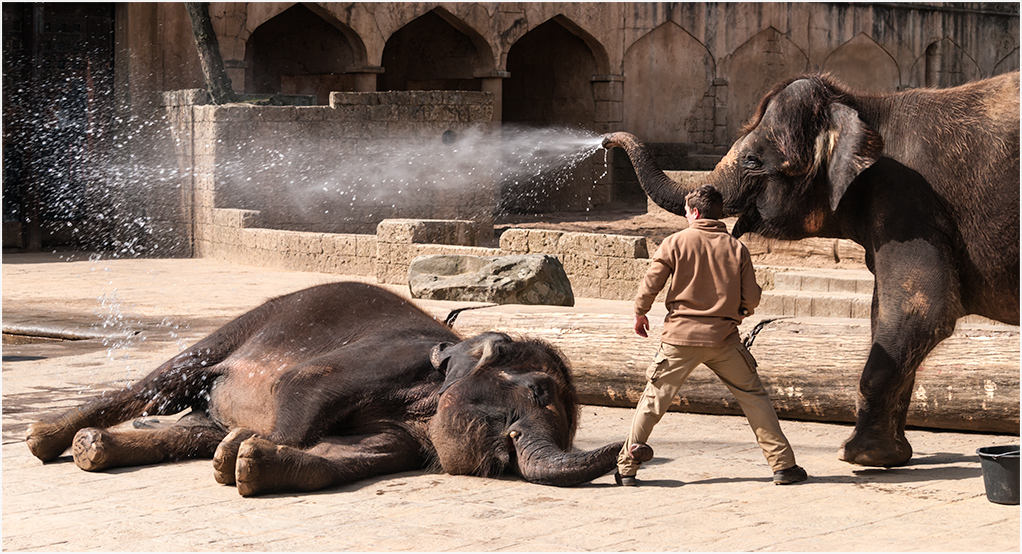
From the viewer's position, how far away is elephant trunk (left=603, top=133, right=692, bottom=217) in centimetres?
618

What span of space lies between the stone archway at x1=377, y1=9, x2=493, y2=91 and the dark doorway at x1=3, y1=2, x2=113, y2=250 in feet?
27.1

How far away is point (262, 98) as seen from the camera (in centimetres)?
2064

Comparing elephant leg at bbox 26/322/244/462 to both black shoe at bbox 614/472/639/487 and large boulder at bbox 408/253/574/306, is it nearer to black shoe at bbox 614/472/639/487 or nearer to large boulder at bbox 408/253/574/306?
black shoe at bbox 614/472/639/487

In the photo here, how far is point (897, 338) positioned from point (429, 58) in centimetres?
2435

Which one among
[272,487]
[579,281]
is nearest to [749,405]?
[272,487]

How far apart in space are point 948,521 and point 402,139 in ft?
59.1

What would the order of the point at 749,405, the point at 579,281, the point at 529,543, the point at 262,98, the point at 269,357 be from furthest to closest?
1. the point at 262,98
2. the point at 579,281
3. the point at 269,357
4. the point at 749,405
5. the point at 529,543

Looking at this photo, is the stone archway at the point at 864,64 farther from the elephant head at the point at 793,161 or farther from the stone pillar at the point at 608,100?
the elephant head at the point at 793,161

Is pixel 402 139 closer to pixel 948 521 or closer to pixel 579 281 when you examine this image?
pixel 579 281

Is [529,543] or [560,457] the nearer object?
[529,543]

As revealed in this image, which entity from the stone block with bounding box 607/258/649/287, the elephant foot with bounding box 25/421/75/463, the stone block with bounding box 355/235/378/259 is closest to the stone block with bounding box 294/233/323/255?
the stone block with bounding box 355/235/378/259

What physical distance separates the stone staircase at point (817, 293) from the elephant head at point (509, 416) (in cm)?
559

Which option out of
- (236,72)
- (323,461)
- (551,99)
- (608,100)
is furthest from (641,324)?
(551,99)

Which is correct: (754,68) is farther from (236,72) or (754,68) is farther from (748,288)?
(748,288)
